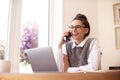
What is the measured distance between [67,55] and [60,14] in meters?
0.77

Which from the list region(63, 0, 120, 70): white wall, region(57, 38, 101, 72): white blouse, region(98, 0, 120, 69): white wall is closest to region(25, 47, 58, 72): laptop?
region(57, 38, 101, 72): white blouse

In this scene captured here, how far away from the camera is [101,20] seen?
9.61 feet

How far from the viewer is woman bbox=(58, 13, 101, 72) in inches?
76.8

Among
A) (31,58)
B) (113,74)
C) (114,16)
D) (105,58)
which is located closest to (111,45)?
(105,58)

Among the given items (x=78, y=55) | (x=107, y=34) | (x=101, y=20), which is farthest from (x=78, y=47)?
(x=101, y=20)

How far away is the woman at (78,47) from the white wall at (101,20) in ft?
1.80

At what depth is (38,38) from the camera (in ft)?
8.45

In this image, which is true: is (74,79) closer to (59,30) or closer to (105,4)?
(59,30)

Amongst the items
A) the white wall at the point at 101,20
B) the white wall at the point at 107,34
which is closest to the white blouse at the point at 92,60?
the white wall at the point at 101,20

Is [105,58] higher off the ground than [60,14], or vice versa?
[60,14]

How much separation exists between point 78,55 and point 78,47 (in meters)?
0.08

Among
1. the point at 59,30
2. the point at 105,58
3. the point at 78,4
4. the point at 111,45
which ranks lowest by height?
the point at 105,58

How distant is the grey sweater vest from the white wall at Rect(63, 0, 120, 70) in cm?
61

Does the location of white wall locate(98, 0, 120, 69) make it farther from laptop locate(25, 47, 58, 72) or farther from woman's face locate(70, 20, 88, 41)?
laptop locate(25, 47, 58, 72)
